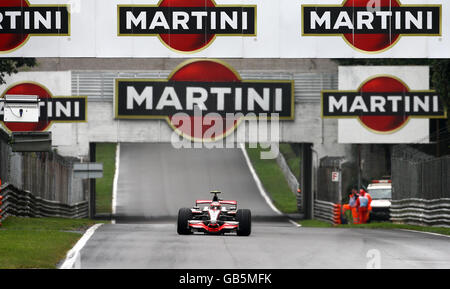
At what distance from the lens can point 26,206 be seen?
92.0 feet

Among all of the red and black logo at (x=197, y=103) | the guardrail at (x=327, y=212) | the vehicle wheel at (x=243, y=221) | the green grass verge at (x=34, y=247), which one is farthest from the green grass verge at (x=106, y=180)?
the green grass verge at (x=34, y=247)

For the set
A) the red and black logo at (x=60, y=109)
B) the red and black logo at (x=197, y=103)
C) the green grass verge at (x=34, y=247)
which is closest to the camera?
the green grass verge at (x=34, y=247)

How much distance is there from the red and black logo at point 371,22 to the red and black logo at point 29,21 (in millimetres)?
5278

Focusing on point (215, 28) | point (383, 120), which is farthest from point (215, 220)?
point (383, 120)

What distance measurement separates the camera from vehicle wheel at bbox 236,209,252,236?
65.0 ft

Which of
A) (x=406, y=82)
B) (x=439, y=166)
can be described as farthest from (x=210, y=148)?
(x=439, y=166)

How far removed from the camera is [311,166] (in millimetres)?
47156

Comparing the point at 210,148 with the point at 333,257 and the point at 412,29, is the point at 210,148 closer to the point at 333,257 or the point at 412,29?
the point at 412,29

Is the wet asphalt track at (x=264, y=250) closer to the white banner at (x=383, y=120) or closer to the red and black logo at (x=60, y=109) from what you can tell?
the red and black logo at (x=60, y=109)

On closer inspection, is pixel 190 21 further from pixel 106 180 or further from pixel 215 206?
pixel 106 180

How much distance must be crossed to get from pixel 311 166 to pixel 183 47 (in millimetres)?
27695

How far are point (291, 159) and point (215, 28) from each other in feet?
166

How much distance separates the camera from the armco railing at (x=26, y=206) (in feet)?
82.3

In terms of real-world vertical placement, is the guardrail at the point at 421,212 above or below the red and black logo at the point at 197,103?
below
